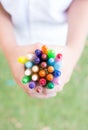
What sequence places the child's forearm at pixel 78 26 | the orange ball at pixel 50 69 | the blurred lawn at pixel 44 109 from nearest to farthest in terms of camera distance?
the orange ball at pixel 50 69, the child's forearm at pixel 78 26, the blurred lawn at pixel 44 109

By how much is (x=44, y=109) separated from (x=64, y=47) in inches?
26.0

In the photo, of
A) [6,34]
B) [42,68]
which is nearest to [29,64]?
[42,68]

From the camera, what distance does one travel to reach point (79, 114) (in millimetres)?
1283

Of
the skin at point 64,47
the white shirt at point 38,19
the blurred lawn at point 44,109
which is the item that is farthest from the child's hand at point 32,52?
the blurred lawn at point 44,109

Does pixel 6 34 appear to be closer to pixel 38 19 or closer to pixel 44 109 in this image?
pixel 38 19

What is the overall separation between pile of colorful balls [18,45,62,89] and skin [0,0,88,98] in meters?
0.03

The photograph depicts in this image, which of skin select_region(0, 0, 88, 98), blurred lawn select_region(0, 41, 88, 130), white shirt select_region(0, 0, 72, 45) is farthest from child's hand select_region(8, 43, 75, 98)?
blurred lawn select_region(0, 41, 88, 130)

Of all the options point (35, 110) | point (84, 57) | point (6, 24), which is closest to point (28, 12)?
point (6, 24)

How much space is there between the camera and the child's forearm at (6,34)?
72 cm

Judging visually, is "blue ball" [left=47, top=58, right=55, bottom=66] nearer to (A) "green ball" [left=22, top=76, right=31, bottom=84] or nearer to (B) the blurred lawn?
(A) "green ball" [left=22, top=76, right=31, bottom=84]

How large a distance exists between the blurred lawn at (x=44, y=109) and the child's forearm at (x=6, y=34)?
0.57m

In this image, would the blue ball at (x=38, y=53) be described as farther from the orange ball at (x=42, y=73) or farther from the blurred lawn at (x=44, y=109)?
the blurred lawn at (x=44, y=109)

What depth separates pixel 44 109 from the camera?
129cm

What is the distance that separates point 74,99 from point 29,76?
76 cm
